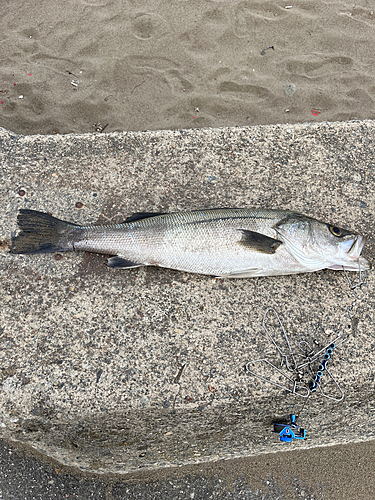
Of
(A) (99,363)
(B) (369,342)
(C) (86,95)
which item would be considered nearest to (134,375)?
(A) (99,363)

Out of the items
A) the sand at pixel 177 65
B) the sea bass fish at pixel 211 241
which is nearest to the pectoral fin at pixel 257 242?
the sea bass fish at pixel 211 241

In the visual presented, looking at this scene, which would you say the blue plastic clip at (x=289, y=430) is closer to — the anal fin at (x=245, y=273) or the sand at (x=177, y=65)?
the anal fin at (x=245, y=273)

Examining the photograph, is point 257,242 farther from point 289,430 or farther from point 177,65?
point 177,65

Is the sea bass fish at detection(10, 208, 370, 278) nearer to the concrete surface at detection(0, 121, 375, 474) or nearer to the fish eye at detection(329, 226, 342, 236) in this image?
the fish eye at detection(329, 226, 342, 236)

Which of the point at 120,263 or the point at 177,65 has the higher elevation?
the point at 177,65

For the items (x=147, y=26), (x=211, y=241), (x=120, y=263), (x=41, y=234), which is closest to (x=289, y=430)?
(x=211, y=241)

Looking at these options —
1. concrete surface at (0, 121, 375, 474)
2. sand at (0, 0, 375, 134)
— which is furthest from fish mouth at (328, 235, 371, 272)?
sand at (0, 0, 375, 134)

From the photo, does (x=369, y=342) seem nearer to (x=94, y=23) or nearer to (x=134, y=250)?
(x=134, y=250)
